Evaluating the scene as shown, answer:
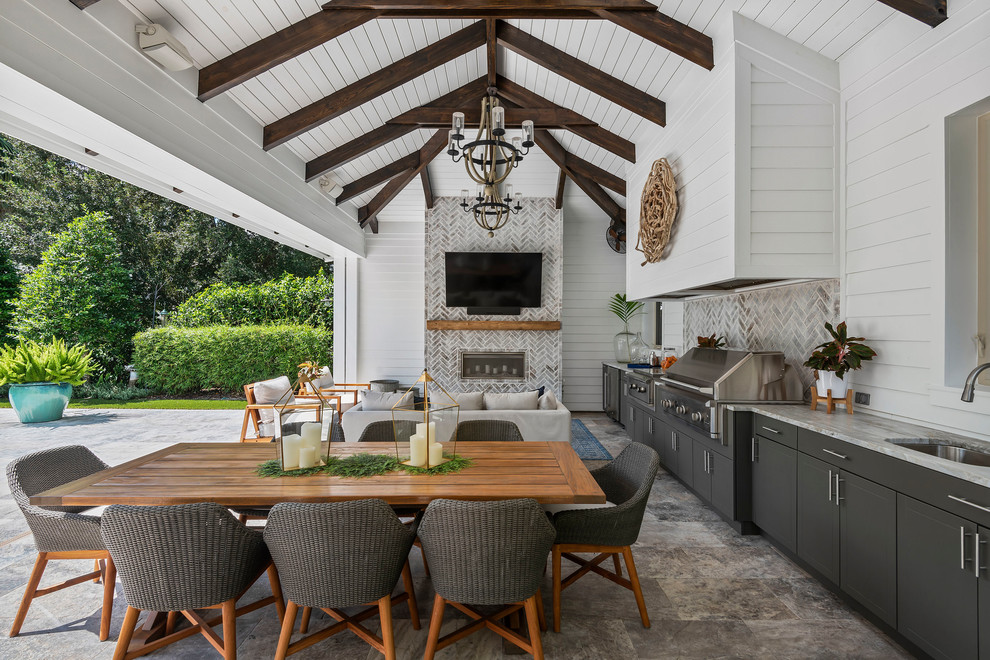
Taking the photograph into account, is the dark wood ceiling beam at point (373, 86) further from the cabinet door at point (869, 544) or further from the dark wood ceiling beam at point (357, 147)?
the cabinet door at point (869, 544)

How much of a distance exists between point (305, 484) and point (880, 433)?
262 centimetres

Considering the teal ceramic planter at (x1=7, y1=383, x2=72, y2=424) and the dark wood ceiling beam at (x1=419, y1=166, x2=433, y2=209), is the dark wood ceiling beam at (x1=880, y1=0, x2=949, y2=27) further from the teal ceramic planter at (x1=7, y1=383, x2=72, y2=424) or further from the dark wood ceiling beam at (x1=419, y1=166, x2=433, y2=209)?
the teal ceramic planter at (x1=7, y1=383, x2=72, y2=424)

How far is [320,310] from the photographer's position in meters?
10.3

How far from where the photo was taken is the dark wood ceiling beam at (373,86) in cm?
390

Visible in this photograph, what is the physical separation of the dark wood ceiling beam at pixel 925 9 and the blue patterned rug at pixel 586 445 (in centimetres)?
378

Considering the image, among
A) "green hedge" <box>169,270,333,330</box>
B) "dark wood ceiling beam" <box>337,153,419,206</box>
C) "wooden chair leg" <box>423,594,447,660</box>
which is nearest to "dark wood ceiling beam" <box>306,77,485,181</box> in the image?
"dark wood ceiling beam" <box>337,153,419,206</box>

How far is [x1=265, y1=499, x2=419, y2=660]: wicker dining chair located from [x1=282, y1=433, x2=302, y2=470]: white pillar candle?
0.54 meters

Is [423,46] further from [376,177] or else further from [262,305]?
[262,305]

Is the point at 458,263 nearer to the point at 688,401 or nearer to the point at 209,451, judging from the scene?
the point at 688,401

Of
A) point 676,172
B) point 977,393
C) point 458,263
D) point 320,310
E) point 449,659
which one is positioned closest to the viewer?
point 449,659

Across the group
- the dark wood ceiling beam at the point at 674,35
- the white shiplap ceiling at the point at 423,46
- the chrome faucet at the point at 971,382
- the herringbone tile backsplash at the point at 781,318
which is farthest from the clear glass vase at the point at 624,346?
the chrome faucet at the point at 971,382

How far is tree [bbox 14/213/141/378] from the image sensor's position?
8430mm

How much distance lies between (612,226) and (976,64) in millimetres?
5394

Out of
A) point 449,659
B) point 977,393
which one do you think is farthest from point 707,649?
point 977,393
